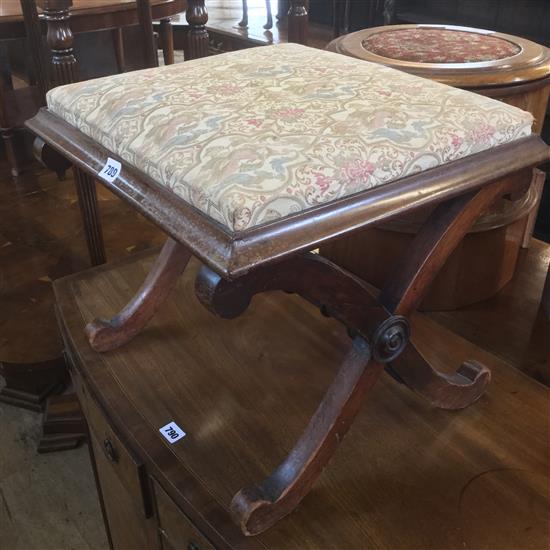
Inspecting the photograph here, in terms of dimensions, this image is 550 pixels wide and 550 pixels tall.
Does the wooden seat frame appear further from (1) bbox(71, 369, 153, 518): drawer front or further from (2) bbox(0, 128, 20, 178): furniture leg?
(2) bbox(0, 128, 20, 178): furniture leg

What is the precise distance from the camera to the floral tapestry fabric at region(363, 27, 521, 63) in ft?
3.23

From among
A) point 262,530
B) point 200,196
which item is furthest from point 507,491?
point 200,196

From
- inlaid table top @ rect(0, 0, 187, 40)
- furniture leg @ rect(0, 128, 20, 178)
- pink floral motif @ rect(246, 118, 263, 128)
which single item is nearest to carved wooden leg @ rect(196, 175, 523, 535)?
pink floral motif @ rect(246, 118, 263, 128)

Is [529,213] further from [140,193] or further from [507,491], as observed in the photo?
[140,193]

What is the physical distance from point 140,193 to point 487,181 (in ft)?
0.99

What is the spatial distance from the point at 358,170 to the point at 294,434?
1.04 ft

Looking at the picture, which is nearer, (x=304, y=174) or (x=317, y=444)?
(x=304, y=174)

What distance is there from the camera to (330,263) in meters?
0.56

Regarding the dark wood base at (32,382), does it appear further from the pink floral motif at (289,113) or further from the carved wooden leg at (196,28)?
the pink floral motif at (289,113)

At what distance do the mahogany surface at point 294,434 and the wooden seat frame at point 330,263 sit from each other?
0.05 m

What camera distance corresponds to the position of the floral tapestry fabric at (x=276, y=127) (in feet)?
1.53

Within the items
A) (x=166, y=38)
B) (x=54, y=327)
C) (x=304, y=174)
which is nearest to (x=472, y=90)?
(x=304, y=174)

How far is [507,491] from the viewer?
628 mm

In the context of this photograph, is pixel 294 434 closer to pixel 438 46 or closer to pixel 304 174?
pixel 304 174
